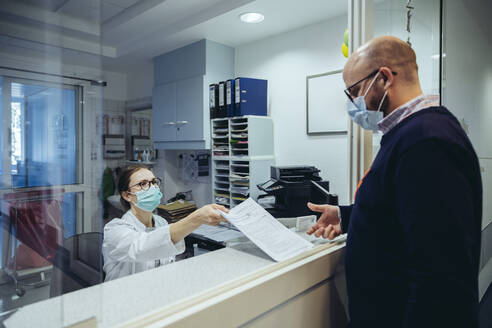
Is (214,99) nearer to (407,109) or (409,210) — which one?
(407,109)

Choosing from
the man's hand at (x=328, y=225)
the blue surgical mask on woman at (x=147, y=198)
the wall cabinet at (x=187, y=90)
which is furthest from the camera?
the wall cabinet at (x=187, y=90)

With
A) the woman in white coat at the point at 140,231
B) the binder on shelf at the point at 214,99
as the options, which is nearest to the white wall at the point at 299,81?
the binder on shelf at the point at 214,99

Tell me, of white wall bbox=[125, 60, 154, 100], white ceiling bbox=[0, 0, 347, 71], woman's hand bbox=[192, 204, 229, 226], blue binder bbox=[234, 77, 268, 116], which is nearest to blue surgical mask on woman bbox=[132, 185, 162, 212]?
woman's hand bbox=[192, 204, 229, 226]

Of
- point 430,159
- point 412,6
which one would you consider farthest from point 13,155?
point 412,6

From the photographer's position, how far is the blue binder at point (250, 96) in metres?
2.88

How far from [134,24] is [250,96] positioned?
1.39 meters

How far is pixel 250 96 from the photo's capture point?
2.93 m

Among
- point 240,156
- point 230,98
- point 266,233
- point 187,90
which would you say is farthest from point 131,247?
point 187,90

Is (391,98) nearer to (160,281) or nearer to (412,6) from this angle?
(160,281)

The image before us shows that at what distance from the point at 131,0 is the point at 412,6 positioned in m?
2.31

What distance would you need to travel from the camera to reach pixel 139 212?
1.54 metres

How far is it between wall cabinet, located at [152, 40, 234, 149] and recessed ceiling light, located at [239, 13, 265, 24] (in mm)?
645

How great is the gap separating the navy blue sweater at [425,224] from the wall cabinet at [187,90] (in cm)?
262

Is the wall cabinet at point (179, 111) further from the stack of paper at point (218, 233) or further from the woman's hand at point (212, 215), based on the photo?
the woman's hand at point (212, 215)
